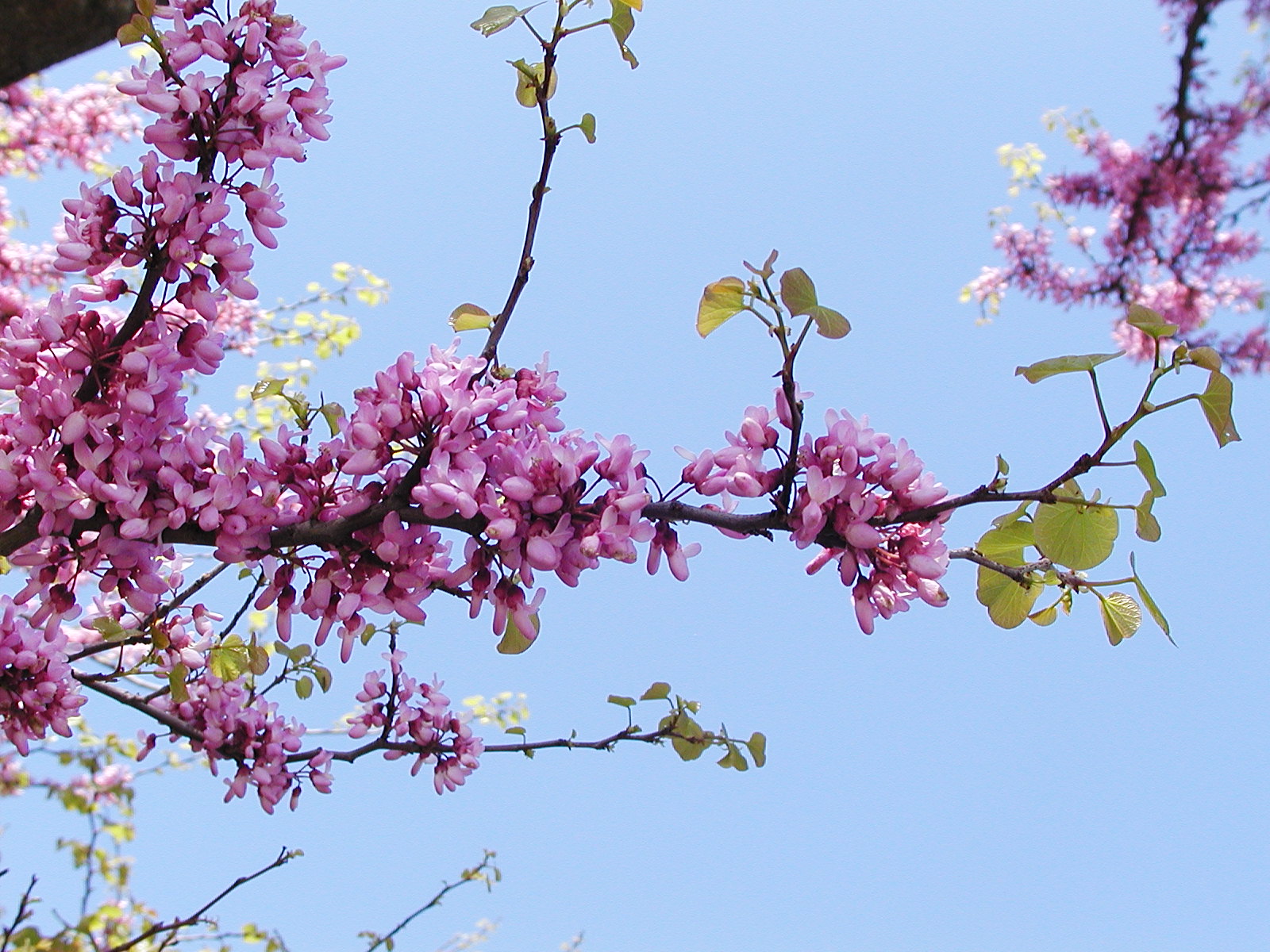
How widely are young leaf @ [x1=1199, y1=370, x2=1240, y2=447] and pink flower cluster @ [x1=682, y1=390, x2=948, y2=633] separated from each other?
0.31 m

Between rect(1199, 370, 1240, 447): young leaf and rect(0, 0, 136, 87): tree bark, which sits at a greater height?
rect(0, 0, 136, 87): tree bark

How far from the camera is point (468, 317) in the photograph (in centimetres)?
142

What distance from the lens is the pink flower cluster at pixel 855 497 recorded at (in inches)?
40.8

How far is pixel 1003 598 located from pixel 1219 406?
0.38 metres

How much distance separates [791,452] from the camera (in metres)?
1.03

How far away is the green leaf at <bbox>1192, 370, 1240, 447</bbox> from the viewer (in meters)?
0.98

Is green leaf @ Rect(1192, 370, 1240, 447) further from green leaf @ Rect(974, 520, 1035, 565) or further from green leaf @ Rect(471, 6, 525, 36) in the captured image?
green leaf @ Rect(471, 6, 525, 36)

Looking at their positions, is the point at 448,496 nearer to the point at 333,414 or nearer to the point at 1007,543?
the point at 333,414

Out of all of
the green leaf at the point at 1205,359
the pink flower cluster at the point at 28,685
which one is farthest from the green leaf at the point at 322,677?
the green leaf at the point at 1205,359

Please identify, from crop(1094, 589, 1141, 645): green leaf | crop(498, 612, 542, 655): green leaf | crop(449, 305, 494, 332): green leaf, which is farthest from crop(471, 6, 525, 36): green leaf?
crop(1094, 589, 1141, 645): green leaf

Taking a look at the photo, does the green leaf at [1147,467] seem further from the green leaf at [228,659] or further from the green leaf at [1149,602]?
the green leaf at [228,659]

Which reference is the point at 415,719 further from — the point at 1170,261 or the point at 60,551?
the point at 1170,261

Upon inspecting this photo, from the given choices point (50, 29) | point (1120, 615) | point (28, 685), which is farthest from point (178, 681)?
point (50, 29)

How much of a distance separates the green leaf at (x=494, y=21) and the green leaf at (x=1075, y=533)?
978 millimetres
